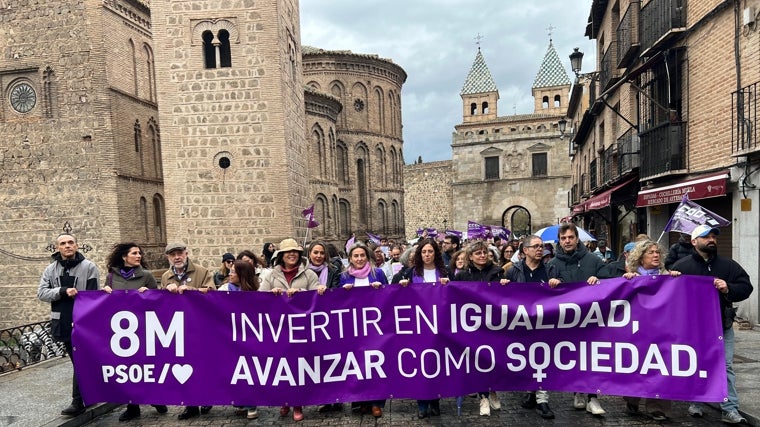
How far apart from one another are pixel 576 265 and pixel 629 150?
33.3 ft

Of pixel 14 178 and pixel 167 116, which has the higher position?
pixel 167 116

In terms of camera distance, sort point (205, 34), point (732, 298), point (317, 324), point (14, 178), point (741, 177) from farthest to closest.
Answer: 1. point (14, 178)
2. point (205, 34)
3. point (741, 177)
4. point (317, 324)
5. point (732, 298)

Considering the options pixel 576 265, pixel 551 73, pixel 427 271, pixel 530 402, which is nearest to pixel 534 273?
pixel 576 265

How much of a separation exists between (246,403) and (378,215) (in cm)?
3164

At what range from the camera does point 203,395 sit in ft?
15.2

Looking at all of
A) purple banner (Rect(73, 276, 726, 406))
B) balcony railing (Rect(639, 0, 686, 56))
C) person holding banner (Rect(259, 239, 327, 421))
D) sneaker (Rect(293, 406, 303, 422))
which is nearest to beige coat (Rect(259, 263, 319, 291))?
person holding banner (Rect(259, 239, 327, 421))

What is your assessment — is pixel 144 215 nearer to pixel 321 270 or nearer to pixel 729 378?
pixel 321 270

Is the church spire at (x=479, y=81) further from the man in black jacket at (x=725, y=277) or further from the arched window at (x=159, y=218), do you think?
the man in black jacket at (x=725, y=277)

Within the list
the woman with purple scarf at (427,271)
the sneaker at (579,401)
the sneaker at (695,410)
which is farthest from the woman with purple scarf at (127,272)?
the sneaker at (695,410)

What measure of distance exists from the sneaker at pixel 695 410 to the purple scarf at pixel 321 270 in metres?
4.03

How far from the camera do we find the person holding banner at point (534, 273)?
464 centimetres

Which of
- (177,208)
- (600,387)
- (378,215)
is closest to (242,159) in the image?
(177,208)

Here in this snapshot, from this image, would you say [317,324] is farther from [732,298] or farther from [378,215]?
[378,215]

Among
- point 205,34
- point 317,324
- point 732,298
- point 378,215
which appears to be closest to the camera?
point 732,298
